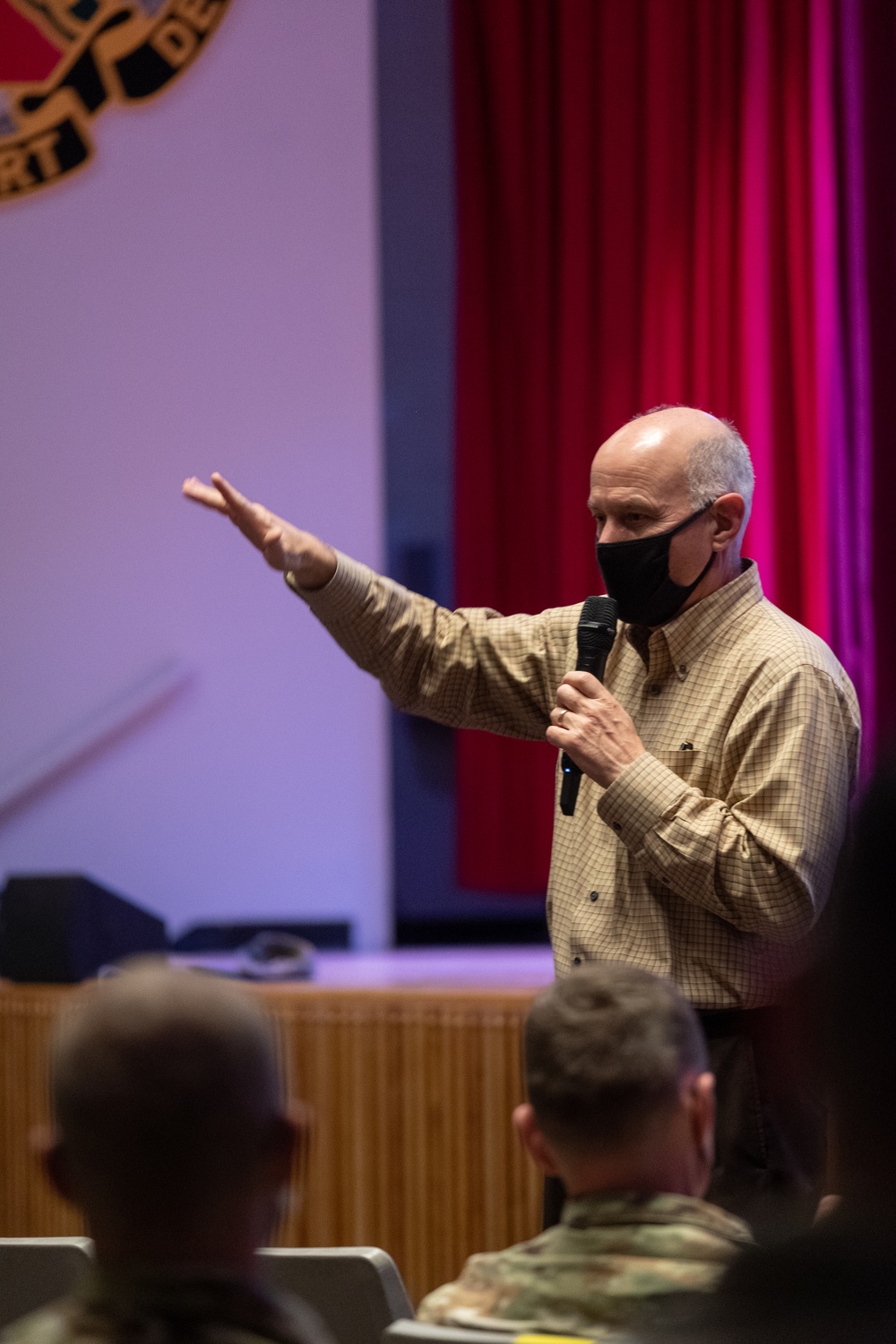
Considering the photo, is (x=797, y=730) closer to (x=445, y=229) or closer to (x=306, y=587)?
(x=306, y=587)

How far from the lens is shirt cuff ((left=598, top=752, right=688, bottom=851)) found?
6.72 ft

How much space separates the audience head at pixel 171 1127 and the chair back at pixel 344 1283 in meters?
0.68

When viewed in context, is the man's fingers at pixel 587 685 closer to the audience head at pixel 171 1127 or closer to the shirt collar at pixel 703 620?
the shirt collar at pixel 703 620

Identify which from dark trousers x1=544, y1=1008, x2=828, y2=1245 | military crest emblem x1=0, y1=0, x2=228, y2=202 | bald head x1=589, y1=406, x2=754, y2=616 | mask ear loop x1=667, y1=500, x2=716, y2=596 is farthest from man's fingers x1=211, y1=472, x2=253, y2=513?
military crest emblem x1=0, y1=0, x2=228, y2=202

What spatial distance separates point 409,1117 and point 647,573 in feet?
4.78

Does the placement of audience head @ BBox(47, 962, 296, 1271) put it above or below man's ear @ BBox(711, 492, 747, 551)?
below

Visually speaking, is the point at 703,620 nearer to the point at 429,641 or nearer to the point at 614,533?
the point at 614,533

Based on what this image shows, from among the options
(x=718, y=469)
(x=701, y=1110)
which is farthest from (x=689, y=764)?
(x=701, y=1110)

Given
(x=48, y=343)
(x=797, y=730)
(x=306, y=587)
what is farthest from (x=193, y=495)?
(x=48, y=343)

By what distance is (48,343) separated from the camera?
14.1 ft

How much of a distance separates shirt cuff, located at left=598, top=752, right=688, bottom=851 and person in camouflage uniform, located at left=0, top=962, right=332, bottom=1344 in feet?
3.62

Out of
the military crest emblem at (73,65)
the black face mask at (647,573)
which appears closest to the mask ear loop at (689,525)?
the black face mask at (647,573)

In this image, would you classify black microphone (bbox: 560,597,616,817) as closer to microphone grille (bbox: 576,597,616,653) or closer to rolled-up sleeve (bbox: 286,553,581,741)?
microphone grille (bbox: 576,597,616,653)

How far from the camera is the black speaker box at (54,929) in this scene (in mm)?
3387
